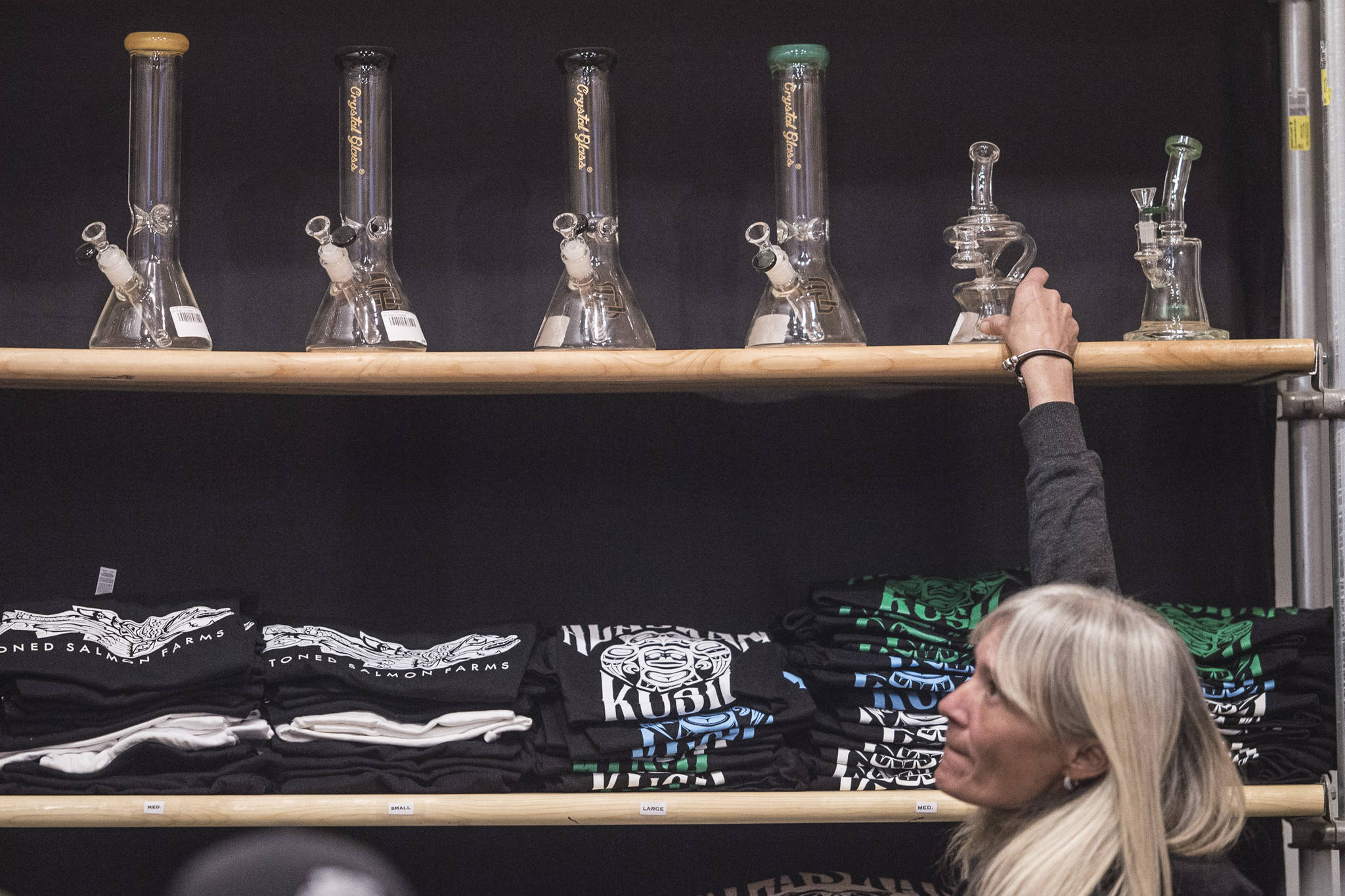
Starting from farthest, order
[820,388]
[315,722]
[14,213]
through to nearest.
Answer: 1. [14,213]
2. [820,388]
3. [315,722]

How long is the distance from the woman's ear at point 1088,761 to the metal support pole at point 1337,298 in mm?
613

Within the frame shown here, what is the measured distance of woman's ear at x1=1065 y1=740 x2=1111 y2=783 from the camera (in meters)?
1.04

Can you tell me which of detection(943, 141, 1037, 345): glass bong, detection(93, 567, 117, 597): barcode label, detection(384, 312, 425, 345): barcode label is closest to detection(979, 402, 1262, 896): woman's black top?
detection(943, 141, 1037, 345): glass bong

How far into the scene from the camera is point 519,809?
144 cm

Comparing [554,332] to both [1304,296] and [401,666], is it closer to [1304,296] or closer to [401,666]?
[401,666]

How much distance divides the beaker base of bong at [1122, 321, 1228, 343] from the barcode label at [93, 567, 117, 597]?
146cm

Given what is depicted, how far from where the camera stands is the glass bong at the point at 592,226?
1525 mm

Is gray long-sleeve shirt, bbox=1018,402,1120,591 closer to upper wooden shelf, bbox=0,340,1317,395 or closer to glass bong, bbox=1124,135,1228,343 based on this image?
upper wooden shelf, bbox=0,340,1317,395

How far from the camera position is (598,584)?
1807 mm

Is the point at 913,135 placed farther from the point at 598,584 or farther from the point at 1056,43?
the point at 598,584

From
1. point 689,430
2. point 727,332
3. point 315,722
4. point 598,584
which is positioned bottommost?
point 315,722

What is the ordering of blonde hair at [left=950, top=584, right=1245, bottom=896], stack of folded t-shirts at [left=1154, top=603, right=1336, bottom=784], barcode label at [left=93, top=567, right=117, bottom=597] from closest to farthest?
1. blonde hair at [left=950, top=584, right=1245, bottom=896]
2. stack of folded t-shirts at [left=1154, top=603, right=1336, bottom=784]
3. barcode label at [left=93, top=567, right=117, bottom=597]

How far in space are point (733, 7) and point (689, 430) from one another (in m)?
0.64

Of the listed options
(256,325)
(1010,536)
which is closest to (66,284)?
(256,325)
